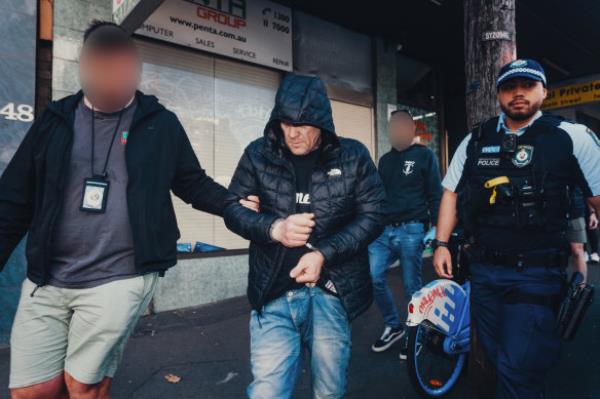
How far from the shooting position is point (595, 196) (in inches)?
95.5

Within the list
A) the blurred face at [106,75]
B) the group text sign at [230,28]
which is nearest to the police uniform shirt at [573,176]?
the blurred face at [106,75]

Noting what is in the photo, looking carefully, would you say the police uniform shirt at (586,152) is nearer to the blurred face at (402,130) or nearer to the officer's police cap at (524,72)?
the officer's police cap at (524,72)

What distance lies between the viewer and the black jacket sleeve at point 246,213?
193 cm

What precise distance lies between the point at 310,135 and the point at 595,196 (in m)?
1.66

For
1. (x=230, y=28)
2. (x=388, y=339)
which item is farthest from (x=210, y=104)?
(x=388, y=339)

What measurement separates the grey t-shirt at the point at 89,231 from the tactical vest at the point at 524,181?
1.98 metres

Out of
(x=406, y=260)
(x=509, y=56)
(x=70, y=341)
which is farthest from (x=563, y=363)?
(x=70, y=341)

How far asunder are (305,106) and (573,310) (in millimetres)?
1859

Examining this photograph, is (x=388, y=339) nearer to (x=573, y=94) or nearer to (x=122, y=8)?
(x=122, y=8)

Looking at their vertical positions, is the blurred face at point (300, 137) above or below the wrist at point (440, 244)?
above

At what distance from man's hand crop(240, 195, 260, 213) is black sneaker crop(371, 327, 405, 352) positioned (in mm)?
2687

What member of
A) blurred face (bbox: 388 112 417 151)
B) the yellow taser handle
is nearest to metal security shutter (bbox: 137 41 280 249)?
blurred face (bbox: 388 112 417 151)

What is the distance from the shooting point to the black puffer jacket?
6.65 ft

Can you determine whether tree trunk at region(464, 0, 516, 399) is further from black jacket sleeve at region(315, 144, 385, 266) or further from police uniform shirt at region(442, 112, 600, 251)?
black jacket sleeve at region(315, 144, 385, 266)
